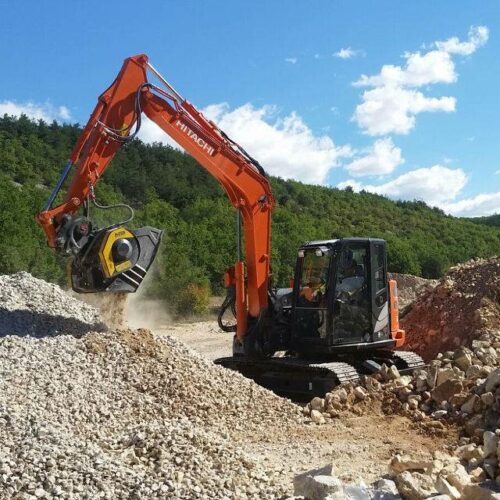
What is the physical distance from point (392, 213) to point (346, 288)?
65126 mm

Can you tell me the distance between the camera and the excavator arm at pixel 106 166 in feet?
27.4

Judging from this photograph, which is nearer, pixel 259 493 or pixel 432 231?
pixel 259 493

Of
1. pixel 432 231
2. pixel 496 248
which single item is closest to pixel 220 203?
pixel 496 248

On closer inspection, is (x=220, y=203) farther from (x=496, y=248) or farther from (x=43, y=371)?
(x=43, y=371)

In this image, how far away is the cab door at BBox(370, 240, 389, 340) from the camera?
31.0 ft

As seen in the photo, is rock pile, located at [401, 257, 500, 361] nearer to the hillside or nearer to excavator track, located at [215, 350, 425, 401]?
excavator track, located at [215, 350, 425, 401]

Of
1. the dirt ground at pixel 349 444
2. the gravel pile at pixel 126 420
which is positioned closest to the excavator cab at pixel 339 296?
the dirt ground at pixel 349 444

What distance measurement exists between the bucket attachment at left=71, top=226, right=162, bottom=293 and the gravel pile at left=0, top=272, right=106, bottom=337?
4.15 ft

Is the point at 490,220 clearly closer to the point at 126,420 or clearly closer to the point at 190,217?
the point at 190,217

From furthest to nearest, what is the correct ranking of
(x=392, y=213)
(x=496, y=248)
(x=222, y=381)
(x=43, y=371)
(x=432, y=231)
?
(x=392, y=213) < (x=432, y=231) < (x=496, y=248) < (x=222, y=381) < (x=43, y=371)

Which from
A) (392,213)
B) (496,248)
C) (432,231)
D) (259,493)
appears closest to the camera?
(259,493)

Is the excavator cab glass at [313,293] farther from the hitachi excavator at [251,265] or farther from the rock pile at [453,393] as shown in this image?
the rock pile at [453,393]

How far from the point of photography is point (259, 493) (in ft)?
17.0

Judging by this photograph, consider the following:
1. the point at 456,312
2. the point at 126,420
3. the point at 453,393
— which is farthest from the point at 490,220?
the point at 126,420
